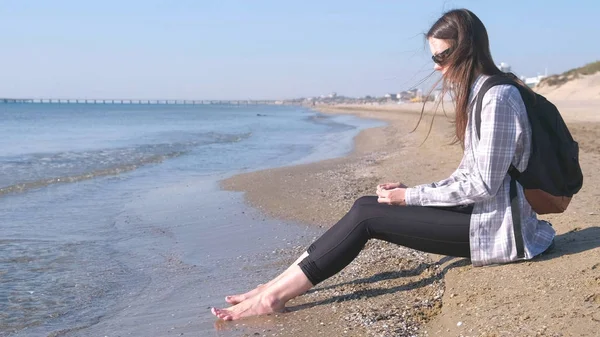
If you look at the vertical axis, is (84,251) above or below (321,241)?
below

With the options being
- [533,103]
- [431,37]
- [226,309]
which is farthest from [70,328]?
[533,103]

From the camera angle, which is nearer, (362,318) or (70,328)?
(362,318)

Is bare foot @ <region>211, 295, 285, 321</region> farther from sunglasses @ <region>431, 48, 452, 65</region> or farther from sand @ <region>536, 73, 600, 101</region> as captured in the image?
sand @ <region>536, 73, 600, 101</region>

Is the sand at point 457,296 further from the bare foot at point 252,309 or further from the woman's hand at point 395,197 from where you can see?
the woman's hand at point 395,197

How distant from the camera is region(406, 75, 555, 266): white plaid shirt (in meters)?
3.07

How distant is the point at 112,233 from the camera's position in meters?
6.53

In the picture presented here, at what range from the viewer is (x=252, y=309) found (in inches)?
145

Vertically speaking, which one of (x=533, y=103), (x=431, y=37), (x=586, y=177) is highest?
(x=431, y=37)

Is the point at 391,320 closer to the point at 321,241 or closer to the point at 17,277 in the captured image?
the point at 321,241

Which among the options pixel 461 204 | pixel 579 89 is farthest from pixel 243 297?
pixel 579 89

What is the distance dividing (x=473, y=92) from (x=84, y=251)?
13.1ft

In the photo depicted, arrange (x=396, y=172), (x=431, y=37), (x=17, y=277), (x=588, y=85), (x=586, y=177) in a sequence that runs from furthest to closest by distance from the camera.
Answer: (x=588, y=85) < (x=396, y=172) < (x=586, y=177) < (x=17, y=277) < (x=431, y=37)

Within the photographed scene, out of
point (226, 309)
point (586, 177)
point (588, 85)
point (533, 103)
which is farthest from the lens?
point (588, 85)

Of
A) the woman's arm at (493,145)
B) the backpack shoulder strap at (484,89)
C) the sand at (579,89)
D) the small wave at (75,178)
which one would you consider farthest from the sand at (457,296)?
the sand at (579,89)
